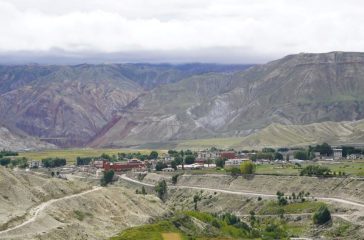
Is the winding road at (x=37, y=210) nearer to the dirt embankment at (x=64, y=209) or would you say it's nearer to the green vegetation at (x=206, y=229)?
the dirt embankment at (x=64, y=209)

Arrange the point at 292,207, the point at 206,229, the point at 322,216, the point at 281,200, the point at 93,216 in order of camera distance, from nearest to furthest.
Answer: the point at 93,216
the point at 206,229
the point at 322,216
the point at 292,207
the point at 281,200

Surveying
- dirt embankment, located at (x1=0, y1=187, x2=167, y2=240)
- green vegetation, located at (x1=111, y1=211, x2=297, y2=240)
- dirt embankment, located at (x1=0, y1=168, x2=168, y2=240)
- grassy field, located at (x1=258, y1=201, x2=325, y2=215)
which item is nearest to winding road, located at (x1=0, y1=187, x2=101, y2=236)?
dirt embankment, located at (x1=0, y1=168, x2=168, y2=240)

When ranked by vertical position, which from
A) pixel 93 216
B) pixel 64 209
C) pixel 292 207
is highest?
pixel 64 209

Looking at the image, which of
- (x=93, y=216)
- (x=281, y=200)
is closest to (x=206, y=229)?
(x=93, y=216)

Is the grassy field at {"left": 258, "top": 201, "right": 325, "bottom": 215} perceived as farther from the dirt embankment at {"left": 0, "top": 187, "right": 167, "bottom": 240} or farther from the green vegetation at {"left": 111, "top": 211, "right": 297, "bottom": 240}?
the dirt embankment at {"left": 0, "top": 187, "right": 167, "bottom": 240}

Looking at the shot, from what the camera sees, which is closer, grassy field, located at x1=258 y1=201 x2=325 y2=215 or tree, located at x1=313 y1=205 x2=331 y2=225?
tree, located at x1=313 y1=205 x2=331 y2=225

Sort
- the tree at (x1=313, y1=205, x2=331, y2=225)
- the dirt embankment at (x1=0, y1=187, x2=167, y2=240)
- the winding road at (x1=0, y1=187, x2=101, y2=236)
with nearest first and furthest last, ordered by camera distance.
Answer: the winding road at (x1=0, y1=187, x2=101, y2=236) → the dirt embankment at (x1=0, y1=187, x2=167, y2=240) → the tree at (x1=313, y1=205, x2=331, y2=225)

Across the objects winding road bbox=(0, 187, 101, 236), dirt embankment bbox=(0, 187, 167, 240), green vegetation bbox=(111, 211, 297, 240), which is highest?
winding road bbox=(0, 187, 101, 236)

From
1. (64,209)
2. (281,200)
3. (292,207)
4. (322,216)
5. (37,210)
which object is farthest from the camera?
(281,200)

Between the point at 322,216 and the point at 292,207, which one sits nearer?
the point at 322,216

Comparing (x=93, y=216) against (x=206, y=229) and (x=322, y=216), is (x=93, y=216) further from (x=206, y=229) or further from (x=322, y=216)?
(x=322, y=216)

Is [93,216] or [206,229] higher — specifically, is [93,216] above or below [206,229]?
above

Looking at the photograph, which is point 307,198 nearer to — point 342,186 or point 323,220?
point 342,186
